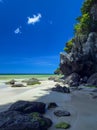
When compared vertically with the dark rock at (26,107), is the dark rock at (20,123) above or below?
below

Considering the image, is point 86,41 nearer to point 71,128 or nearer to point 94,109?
point 94,109

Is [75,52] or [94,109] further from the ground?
[75,52]

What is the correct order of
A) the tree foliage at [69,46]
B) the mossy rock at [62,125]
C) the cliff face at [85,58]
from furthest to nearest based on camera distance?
the tree foliage at [69,46]
the cliff face at [85,58]
the mossy rock at [62,125]

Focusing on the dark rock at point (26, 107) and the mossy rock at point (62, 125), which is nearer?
the mossy rock at point (62, 125)

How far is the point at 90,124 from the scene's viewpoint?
390 inches

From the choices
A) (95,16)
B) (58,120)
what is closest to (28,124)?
(58,120)

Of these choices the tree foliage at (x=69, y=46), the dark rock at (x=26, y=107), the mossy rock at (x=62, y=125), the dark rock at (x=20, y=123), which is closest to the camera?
the dark rock at (x=20, y=123)

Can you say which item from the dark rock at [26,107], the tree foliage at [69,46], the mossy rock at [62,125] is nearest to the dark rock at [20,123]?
the mossy rock at [62,125]

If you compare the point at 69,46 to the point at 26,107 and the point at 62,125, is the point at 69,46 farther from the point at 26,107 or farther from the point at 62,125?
the point at 62,125

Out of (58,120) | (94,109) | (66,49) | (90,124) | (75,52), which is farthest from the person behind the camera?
(66,49)

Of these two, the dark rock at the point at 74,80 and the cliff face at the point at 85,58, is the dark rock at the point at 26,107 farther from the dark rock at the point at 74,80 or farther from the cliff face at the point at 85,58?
the cliff face at the point at 85,58

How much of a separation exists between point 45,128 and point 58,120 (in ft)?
5.48

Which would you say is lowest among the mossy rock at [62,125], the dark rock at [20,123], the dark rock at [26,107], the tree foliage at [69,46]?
the mossy rock at [62,125]

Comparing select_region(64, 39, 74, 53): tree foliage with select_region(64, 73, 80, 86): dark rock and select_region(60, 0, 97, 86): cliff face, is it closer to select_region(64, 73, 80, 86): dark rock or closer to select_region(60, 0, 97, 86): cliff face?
select_region(60, 0, 97, 86): cliff face
